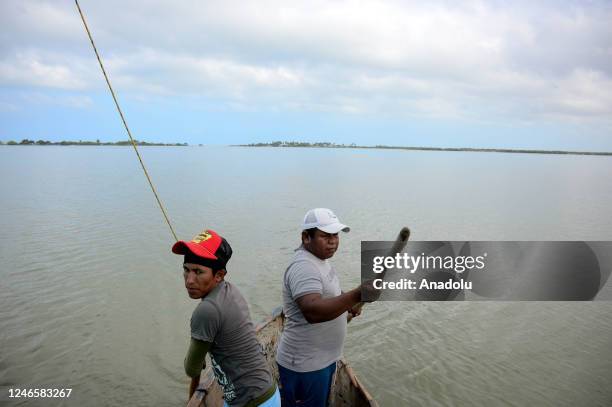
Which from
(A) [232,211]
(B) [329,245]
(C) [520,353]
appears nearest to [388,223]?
(A) [232,211]

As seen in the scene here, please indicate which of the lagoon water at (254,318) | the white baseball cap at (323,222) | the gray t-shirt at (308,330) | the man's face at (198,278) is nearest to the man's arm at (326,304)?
the gray t-shirt at (308,330)

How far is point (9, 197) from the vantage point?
Answer: 2153 cm

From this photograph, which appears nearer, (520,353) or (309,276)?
(309,276)

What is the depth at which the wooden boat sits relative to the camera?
367 centimetres

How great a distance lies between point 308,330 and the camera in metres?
3.14

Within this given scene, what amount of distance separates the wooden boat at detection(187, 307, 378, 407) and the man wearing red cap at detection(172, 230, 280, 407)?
3.45ft

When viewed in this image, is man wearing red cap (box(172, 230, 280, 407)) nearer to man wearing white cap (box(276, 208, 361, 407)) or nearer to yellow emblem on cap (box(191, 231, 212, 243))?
yellow emblem on cap (box(191, 231, 212, 243))

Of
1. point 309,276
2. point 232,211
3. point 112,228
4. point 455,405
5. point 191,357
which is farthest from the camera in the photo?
point 232,211

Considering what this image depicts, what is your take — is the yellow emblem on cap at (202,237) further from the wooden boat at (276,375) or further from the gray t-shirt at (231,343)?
the wooden boat at (276,375)

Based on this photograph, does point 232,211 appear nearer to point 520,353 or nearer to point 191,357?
point 520,353

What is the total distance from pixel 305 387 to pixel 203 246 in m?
1.55

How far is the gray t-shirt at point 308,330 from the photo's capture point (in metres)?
2.92

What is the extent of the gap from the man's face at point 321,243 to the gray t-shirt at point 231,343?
70 cm

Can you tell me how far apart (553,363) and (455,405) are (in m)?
2.45
